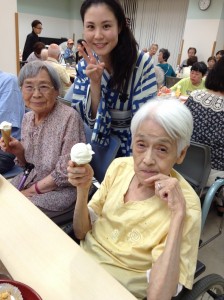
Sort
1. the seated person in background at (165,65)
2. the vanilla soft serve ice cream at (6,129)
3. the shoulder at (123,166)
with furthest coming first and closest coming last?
the seated person in background at (165,65) → the vanilla soft serve ice cream at (6,129) → the shoulder at (123,166)

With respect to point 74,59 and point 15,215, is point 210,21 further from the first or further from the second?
point 15,215

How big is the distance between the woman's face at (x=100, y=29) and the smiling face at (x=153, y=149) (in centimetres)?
69

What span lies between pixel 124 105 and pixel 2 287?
1.28 meters

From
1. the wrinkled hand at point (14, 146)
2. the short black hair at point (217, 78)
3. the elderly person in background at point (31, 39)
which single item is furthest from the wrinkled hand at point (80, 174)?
the elderly person in background at point (31, 39)

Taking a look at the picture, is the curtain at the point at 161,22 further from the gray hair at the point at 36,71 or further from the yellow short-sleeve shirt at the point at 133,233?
the yellow short-sleeve shirt at the point at 133,233

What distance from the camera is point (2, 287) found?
698 millimetres

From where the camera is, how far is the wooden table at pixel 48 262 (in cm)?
79

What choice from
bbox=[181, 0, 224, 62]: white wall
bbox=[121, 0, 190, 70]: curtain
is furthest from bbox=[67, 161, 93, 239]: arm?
bbox=[121, 0, 190, 70]: curtain

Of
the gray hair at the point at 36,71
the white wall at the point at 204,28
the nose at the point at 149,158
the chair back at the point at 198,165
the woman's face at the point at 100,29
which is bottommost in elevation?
the chair back at the point at 198,165

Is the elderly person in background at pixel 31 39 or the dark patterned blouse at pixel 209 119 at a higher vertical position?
the elderly person in background at pixel 31 39

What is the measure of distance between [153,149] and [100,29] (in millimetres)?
812

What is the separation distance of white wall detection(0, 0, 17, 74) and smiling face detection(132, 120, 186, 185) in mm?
3461

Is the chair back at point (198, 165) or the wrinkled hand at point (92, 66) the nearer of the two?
the wrinkled hand at point (92, 66)

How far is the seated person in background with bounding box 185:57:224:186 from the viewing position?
2.08 meters
